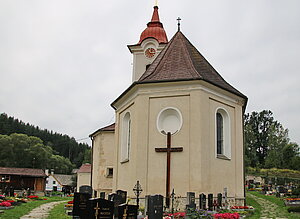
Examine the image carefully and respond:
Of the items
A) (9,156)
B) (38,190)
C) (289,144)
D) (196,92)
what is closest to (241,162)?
(196,92)

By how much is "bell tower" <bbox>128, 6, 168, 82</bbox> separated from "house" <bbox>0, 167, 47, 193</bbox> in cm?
2363

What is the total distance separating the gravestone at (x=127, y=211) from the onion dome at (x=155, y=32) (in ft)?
58.0

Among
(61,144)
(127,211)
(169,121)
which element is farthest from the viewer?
(61,144)

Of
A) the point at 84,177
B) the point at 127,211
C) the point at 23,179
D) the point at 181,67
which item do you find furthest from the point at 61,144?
the point at 127,211

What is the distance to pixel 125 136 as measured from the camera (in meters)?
19.2

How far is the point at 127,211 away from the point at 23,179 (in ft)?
123

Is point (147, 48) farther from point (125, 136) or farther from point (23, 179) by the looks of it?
point (23, 179)

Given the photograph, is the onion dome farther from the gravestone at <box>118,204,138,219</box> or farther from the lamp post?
the gravestone at <box>118,204,138,219</box>

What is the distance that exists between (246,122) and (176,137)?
62.9m

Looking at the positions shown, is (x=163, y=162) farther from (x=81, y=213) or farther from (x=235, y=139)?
(x=81, y=213)

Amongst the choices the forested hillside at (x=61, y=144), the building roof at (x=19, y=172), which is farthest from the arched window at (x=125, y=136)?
the forested hillside at (x=61, y=144)

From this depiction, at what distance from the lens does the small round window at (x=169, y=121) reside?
16.7 metres

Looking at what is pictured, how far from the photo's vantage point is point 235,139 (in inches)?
696

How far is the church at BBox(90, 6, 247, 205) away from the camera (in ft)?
52.0
